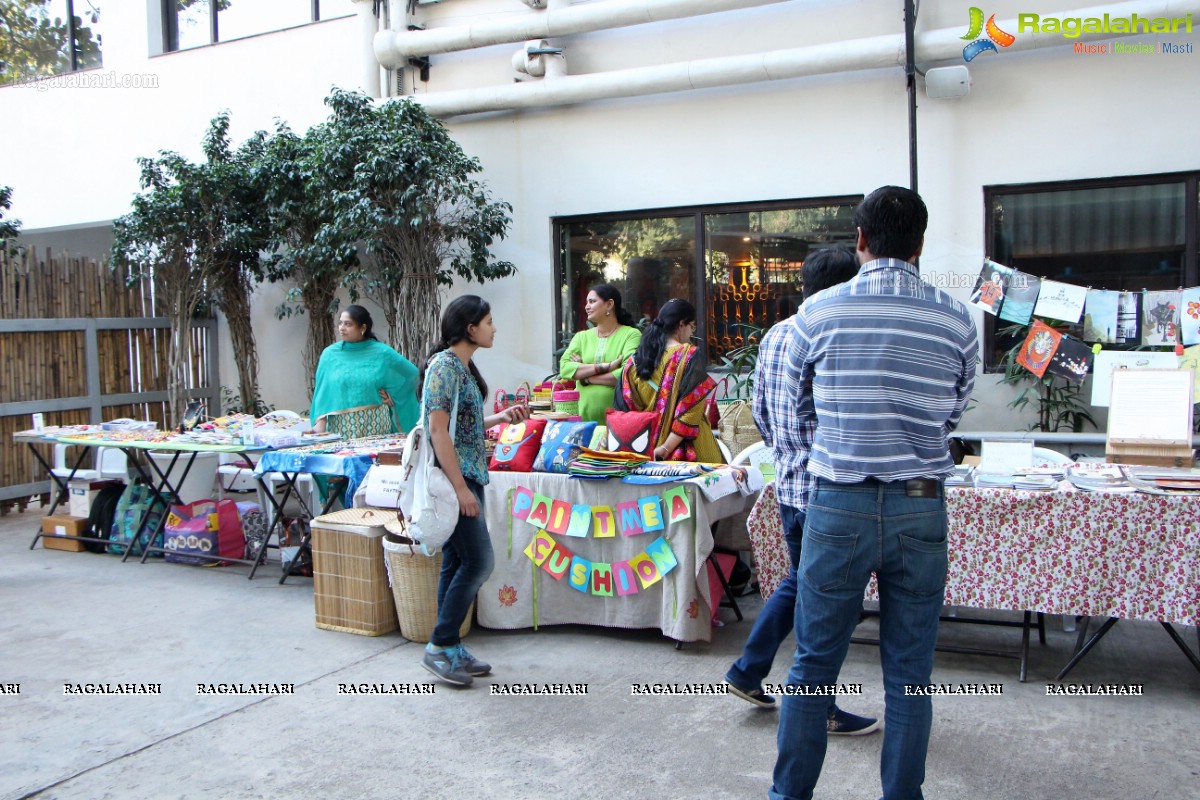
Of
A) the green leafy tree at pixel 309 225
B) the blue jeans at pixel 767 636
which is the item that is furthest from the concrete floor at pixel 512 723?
the green leafy tree at pixel 309 225

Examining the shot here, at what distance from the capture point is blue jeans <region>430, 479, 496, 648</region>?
4504 mm

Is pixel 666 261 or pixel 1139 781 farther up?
pixel 666 261

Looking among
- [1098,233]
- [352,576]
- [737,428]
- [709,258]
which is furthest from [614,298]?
[1098,233]

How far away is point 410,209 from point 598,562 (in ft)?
13.7

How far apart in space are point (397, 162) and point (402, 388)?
2.03 meters

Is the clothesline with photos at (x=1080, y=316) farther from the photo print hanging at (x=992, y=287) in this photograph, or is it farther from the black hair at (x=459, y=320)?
the black hair at (x=459, y=320)

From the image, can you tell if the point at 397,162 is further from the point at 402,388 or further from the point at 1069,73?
the point at 1069,73

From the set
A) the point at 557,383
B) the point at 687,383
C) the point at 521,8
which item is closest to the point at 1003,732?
the point at 687,383

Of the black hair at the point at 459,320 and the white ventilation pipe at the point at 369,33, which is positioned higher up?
the white ventilation pipe at the point at 369,33

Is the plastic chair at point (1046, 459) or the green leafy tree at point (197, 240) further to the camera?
the green leafy tree at point (197, 240)

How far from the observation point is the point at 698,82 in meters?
7.72

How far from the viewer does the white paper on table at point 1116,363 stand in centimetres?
619

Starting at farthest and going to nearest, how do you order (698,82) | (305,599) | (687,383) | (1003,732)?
1. (698,82)
2. (305,599)
3. (687,383)
4. (1003,732)

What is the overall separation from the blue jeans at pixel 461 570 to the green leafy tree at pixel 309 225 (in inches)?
169
